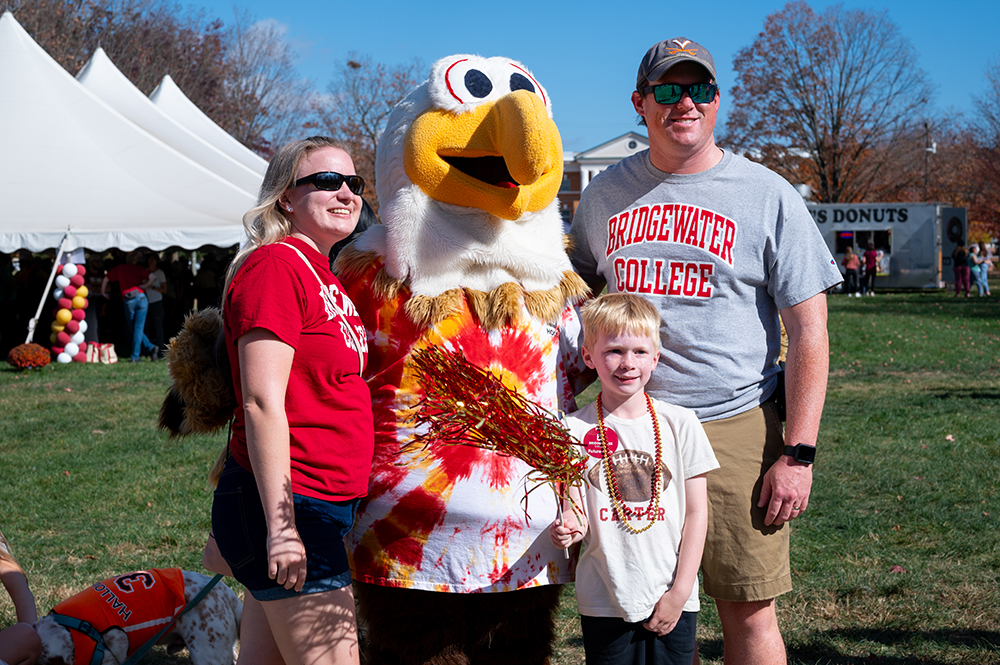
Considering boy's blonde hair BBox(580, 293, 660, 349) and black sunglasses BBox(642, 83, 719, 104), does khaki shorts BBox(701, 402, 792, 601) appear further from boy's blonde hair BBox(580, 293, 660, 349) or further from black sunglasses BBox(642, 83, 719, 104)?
black sunglasses BBox(642, 83, 719, 104)

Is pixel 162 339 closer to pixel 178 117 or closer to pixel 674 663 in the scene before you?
pixel 178 117

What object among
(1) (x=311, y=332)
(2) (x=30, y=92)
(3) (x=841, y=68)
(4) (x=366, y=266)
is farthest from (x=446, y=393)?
(3) (x=841, y=68)

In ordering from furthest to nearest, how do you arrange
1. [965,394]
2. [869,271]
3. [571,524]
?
1. [869,271]
2. [965,394]
3. [571,524]

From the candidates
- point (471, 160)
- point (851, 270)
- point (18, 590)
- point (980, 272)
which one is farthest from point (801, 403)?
point (980, 272)

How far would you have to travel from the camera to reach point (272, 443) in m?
1.84

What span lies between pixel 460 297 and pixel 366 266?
0.31 m

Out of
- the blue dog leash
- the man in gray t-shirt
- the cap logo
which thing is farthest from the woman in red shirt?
the blue dog leash

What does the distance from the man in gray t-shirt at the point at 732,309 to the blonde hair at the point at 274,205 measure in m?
0.95

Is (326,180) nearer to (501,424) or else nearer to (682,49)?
(501,424)

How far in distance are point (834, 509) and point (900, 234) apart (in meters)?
22.4

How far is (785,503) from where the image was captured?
240cm

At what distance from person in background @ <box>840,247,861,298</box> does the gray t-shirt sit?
2232 centimetres

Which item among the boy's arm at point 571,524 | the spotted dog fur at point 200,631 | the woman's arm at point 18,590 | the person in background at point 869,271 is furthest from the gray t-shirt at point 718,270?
the person in background at point 869,271

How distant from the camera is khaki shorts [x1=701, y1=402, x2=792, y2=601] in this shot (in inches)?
95.0
